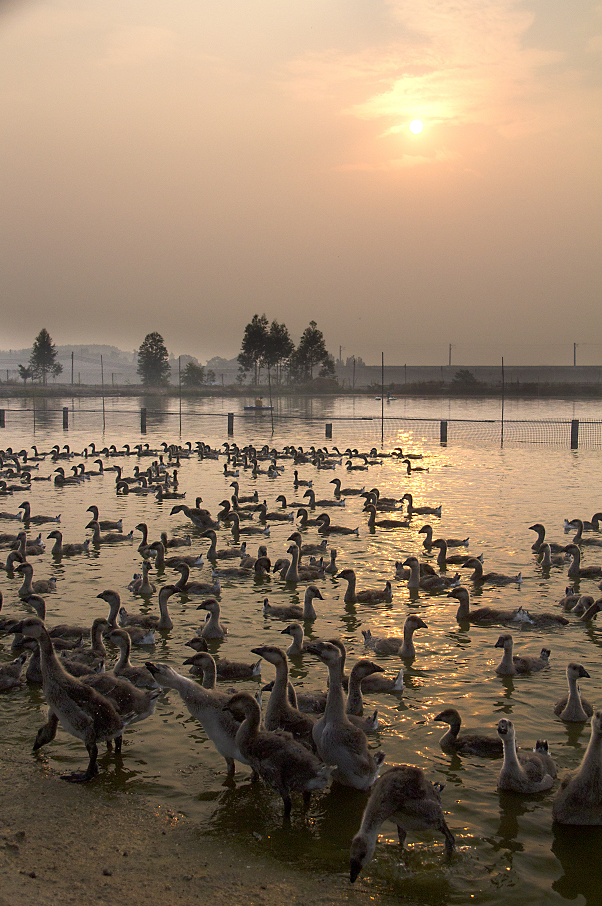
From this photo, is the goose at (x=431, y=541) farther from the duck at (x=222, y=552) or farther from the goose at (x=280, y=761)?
the goose at (x=280, y=761)

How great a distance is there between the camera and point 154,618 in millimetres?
11922

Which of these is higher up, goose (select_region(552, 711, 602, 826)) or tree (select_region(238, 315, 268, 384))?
tree (select_region(238, 315, 268, 384))

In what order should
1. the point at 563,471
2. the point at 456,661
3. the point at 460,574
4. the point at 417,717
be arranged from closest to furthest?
the point at 417,717, the point at 456,661, the point at 460,574, the point at 563,471

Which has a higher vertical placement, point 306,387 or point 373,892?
point 306,387

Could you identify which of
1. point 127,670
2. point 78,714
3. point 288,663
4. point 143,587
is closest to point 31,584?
point 143,587

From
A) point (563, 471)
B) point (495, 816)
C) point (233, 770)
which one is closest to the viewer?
point (495, 816)

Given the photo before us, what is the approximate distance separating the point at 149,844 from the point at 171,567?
9.72 meters

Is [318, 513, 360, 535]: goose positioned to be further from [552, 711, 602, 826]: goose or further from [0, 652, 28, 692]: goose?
[552, 711, 602, 826]: goose

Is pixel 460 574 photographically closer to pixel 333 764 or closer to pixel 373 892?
pixel 333 764

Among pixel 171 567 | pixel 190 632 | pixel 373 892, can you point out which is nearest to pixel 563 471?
pixel 171 567

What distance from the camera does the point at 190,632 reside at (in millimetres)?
11758

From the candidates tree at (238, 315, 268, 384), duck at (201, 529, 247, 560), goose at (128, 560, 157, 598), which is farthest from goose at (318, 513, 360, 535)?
tree at (238, 315, 268, 384)

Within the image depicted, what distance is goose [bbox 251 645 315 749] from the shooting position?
782 cm

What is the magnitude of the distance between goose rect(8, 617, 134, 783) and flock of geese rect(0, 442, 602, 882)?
1 cm
